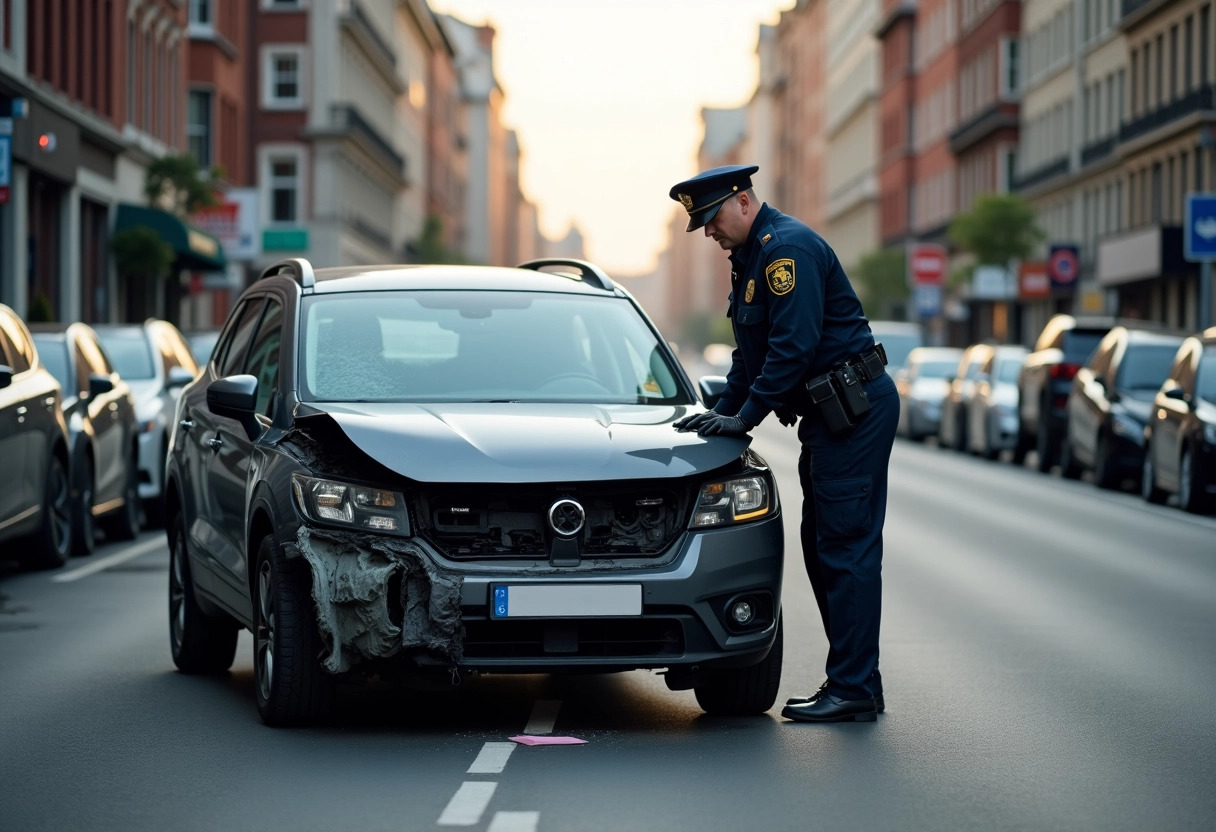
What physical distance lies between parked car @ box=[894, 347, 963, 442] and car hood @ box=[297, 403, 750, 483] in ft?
103

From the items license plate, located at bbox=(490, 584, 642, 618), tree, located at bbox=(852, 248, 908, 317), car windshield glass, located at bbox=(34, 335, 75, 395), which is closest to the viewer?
license plate, located at bbox=(490, 584, 642, 618)

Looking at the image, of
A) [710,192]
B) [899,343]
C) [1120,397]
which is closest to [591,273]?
[710,192]

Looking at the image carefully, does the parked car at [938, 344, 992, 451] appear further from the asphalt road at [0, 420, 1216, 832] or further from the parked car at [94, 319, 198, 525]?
the asphalt road at [0, 420, 1216, 832]

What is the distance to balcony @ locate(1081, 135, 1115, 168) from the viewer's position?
204ft

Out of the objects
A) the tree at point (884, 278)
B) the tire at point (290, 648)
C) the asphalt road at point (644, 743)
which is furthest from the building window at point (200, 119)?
the tire at point (290, 648)

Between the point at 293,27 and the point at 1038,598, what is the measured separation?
6426 centimetres

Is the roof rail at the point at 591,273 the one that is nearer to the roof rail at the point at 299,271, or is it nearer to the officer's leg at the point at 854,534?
the roof rail at the point at 299,271

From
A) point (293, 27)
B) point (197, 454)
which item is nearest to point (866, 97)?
point (293, 27)

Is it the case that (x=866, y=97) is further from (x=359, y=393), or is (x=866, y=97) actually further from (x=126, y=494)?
(x=359, y=393)

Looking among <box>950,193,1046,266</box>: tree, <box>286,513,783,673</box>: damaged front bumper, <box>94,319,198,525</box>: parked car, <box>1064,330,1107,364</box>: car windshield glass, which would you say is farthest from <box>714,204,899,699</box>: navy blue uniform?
<box>950,193,1046,266</box>: tree

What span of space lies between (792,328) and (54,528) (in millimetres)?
7841

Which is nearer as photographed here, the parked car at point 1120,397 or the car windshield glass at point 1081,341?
the parked car at point 1120,397

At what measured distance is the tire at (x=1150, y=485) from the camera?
2238 cm

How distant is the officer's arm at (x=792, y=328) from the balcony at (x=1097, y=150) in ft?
180
